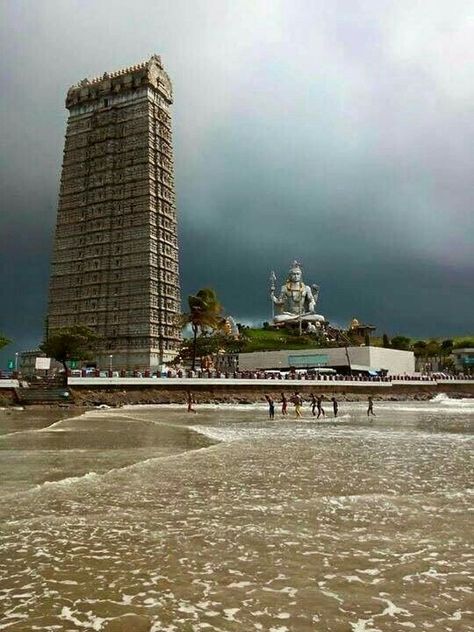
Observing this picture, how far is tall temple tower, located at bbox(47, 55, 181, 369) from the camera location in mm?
90144

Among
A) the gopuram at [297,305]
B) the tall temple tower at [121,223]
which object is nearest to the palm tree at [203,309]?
the tall temple tower at [121,223]

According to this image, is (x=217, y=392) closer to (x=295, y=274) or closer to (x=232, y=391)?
(x=232, y=391)

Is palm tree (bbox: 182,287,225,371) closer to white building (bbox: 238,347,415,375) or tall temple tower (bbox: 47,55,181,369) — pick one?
tall temple tower (bbox: 47,55,181,369)

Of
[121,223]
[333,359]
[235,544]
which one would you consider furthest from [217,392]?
[235,544]

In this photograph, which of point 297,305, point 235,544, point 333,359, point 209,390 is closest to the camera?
point 235,544

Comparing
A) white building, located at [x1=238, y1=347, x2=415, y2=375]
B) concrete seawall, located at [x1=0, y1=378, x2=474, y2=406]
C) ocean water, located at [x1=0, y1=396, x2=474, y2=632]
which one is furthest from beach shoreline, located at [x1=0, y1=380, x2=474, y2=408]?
ocean water, located at [x1=0, y1=396, x2=474, y2=632]

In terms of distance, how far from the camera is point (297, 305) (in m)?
156

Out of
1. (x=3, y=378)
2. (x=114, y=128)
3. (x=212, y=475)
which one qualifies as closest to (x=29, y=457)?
(x=212, y=475)

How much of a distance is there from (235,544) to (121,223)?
291ft

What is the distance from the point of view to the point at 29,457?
59.8 ft

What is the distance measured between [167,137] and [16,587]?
98150 mm

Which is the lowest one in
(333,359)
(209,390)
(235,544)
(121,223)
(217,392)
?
(235,544)

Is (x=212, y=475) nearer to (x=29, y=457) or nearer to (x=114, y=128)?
(x=29, y=457)

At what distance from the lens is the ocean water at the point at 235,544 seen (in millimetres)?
6312
